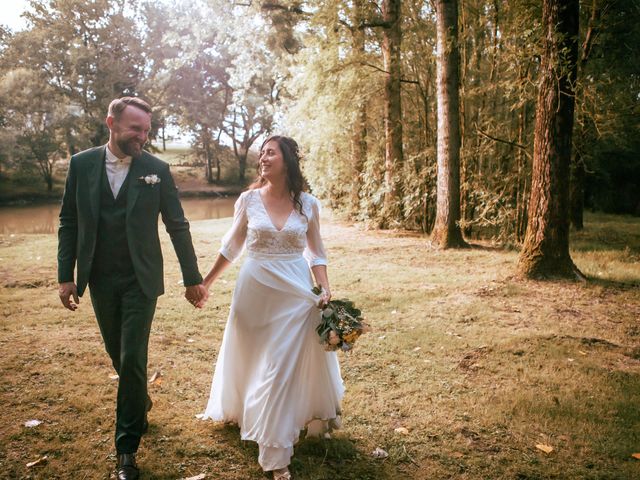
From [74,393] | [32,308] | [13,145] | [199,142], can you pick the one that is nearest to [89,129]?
[13,145]

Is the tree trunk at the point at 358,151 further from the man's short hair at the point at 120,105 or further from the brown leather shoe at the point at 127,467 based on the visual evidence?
the brown leather shoe at the point at 127,467

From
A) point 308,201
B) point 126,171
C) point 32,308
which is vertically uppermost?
point 126,171

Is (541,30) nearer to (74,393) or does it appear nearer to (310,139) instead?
(74,393)

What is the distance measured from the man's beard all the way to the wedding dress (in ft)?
2.77

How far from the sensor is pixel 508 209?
11805 mm

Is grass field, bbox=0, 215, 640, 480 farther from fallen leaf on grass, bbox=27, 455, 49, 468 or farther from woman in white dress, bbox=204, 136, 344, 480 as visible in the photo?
woman in white dress, bbox=204, 136, 344, 480

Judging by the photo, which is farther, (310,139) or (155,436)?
(310,139)

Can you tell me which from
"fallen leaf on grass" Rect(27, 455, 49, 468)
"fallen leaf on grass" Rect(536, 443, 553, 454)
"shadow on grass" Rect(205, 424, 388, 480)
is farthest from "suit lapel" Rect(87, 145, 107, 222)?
"fallen leaf on grass" Rect(536, 443, 553, 454)

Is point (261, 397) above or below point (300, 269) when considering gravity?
below

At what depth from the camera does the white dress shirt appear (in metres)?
3.30

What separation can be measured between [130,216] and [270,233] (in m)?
0.96

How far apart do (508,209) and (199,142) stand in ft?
116

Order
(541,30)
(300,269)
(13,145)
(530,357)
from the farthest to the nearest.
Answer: (13,145)
(541,30)
(530,357)
(300,269)

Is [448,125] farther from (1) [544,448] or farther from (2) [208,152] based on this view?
(2) [208,152]
